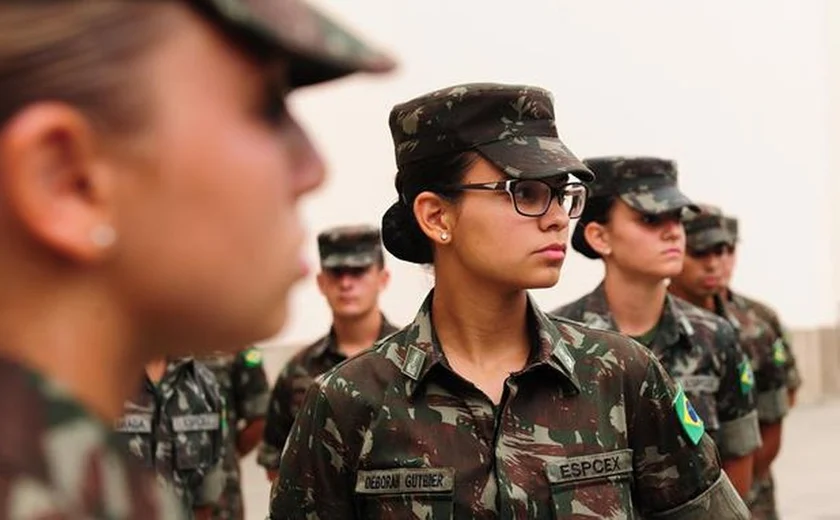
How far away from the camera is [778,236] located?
1384 centimetres

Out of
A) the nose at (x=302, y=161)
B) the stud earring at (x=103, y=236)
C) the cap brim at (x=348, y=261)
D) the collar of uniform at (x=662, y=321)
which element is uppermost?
the nose at (x=302, y=161)

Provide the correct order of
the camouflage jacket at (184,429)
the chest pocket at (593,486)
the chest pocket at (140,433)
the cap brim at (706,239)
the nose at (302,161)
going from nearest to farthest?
the nose at (302,161)
the chest pocket at (593,486)
the chest pocket at (140,433)
the camouflage jacket at (184,429)
the cap brim at (706,239)

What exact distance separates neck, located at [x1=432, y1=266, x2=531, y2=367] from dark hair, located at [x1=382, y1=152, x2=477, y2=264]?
203 mm

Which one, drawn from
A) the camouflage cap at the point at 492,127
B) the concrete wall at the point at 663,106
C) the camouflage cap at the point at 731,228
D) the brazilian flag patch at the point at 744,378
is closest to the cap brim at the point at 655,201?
the brazilian flag patch at the point at 744,378

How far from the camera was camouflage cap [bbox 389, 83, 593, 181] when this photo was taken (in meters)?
2.76

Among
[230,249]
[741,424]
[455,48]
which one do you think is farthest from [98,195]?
[455,48]

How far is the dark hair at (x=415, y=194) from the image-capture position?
2.81m

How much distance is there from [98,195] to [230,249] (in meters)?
0.11

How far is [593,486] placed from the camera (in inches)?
101

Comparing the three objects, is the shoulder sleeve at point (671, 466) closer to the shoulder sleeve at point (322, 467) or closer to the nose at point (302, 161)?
the shoulder sleeve at point (322, 467)

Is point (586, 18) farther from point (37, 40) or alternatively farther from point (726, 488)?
point (37, 40)

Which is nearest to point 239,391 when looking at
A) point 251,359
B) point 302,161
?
point 251,359

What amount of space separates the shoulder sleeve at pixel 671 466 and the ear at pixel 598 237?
1.97 m

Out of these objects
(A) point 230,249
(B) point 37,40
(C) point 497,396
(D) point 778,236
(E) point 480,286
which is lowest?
(D) point 778,236
